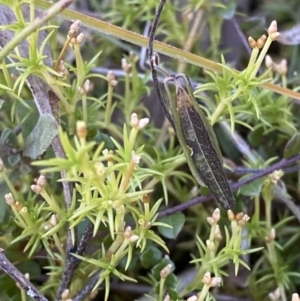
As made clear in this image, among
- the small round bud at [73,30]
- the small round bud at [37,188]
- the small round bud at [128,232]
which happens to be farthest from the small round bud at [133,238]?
the small round bud at [73,30]

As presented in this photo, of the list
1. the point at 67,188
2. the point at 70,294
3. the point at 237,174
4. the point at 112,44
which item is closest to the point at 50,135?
the point at 67,188

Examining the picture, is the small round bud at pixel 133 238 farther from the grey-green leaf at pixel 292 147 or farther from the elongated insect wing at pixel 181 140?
the grey-green leaf at pixel 292 147

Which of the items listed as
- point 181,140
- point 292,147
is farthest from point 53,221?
point 292,147

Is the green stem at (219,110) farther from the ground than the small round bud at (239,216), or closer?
farther from the ground

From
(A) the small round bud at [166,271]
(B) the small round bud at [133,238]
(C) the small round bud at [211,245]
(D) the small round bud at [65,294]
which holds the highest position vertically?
(B) the small round bud at [133,238]

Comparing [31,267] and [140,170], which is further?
[31,267]

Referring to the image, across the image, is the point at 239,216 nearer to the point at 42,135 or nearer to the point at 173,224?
the point at 173,224

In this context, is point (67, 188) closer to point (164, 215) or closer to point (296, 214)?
point (164, 215)
